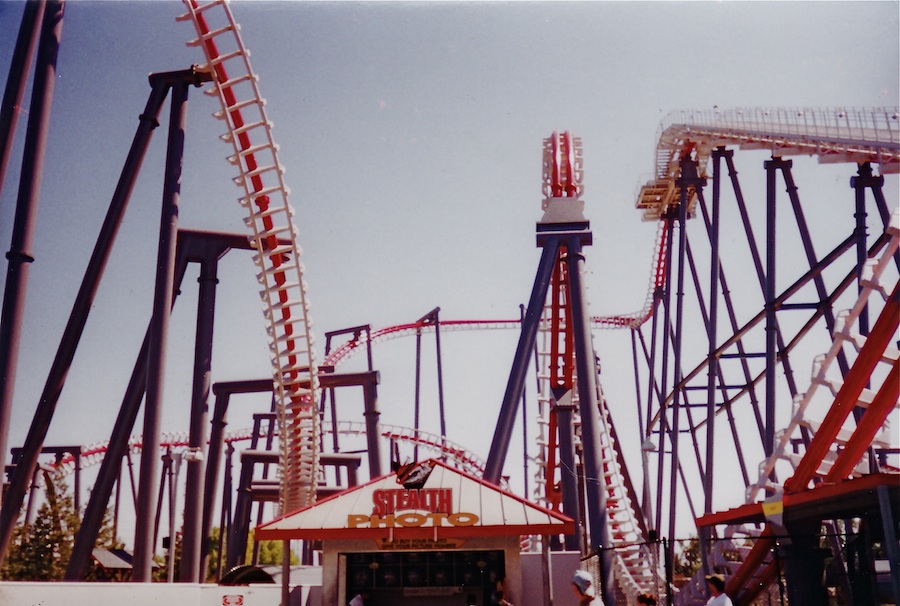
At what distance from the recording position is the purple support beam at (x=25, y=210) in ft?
30.9

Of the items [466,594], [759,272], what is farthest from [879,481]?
[759,272]

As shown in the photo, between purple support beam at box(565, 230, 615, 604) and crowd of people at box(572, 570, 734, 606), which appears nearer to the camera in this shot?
crowd of people at box(572, 570, 734, 606)

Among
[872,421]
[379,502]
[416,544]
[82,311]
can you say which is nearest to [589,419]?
[416,544]

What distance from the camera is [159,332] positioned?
13.2m

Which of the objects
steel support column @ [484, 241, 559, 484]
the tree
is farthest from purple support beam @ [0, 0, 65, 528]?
the tree

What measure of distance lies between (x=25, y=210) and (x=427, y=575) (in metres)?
6.98

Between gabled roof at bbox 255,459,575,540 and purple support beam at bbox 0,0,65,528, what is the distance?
3514 millimetres

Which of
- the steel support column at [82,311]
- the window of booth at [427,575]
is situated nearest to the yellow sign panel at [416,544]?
the window of booth at [427,575]

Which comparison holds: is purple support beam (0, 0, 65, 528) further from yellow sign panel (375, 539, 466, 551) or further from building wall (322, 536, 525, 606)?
yellow sign panel (375, 539, 466, 551)

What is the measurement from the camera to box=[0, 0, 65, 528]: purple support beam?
9.41 meters

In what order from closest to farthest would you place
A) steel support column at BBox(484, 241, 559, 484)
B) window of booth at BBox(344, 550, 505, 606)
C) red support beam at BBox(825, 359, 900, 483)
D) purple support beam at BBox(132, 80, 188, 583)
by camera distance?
red support beam at BBox(825, 359, 900, 483) < window of booth at BBox(344, 550, 505, 606) < purple support beam at BBox(132, 80, 188, 583) < steel support column at BBox(484, 241, 559, 484)

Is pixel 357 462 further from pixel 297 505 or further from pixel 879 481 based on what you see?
pixel 879 481

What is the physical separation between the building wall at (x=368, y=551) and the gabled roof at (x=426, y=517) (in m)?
0.52

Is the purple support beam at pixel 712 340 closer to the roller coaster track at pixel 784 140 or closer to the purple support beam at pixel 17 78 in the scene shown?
the roller coaster track at pixel 784 140
